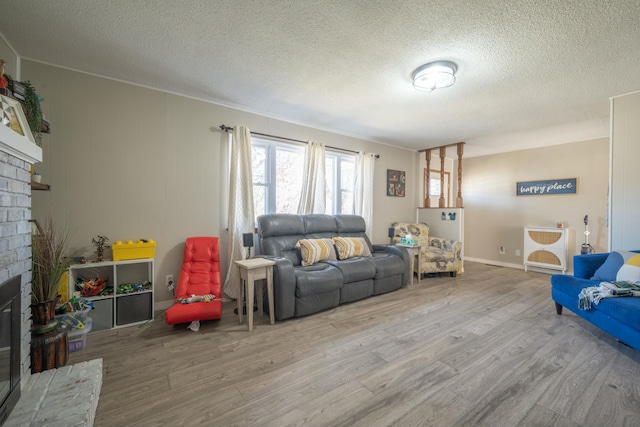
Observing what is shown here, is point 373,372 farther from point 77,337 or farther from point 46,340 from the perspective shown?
point 77,337

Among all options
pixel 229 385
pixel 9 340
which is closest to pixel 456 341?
pixel 229 385

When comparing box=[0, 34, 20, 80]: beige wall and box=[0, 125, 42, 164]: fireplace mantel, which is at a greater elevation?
box=[0, 34, 20, 80]: beige wall

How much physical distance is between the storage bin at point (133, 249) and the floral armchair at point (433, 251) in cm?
381

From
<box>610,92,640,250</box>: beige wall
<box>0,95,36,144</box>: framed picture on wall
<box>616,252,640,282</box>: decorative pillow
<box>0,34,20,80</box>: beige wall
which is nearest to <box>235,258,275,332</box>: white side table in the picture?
<box>0,95,36,144</box>: framed picture on wall

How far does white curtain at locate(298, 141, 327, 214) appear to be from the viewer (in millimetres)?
3980

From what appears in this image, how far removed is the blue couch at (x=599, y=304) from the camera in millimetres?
1956

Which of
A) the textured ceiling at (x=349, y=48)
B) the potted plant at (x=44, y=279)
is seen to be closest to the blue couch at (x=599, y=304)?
the textured ceiling at (x=349, y=48)

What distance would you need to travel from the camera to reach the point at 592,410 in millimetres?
1517

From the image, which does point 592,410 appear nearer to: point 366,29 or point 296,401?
point 296,401

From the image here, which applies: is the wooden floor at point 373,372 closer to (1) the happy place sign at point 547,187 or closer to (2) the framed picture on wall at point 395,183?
(2) the framed picture on wall at point 395,183

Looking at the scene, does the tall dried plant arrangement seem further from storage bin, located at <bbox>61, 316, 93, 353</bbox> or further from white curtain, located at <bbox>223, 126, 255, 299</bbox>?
white curtain, located at <bbox>223, 126, 255, 299</bbox>

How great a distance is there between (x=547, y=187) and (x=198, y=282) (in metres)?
6.36

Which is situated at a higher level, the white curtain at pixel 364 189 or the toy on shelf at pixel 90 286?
the white curtain at pixel 364 189

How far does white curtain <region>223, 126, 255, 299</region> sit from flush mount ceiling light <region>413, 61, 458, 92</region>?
2144 mm
